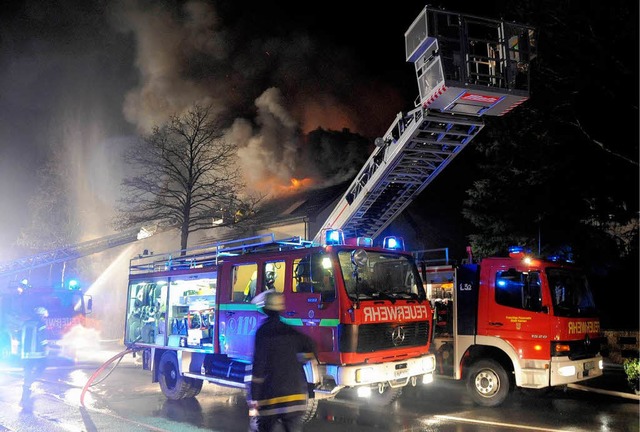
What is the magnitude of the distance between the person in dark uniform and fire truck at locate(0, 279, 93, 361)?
11.1 m

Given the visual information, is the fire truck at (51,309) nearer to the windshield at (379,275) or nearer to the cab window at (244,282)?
the cab window at (244,282)

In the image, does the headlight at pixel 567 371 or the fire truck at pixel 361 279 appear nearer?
the fire truck at pixel 361 279

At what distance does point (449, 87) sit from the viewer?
7305 mm

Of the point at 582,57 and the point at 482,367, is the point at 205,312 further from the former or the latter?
the point at 582,57

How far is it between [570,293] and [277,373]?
584 centimetres

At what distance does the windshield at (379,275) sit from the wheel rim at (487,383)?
1735 mm

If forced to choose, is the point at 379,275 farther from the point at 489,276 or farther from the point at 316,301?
the point at 489,276

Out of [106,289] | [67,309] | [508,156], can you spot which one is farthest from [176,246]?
[508,156]

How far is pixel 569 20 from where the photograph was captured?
10930 millimetres

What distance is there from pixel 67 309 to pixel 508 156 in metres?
12.9

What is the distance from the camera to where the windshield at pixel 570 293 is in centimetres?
769

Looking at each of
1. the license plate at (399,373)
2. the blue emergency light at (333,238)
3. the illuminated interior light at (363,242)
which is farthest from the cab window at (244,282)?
the license plate at (399,373)

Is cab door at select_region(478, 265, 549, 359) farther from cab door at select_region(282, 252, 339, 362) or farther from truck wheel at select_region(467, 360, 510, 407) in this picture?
cab door at select_region(282, 252, 339, 362)

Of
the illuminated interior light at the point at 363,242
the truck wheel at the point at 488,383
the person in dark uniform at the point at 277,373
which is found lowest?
the truck wheel at the point at 488,383
